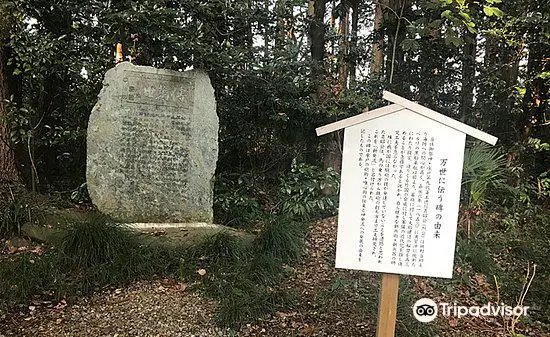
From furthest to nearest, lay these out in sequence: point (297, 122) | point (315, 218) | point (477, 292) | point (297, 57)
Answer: point (297, 122), point (297, 57), point (315, 218), point (477, 292)

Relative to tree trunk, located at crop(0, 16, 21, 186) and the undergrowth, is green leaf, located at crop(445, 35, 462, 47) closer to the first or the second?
the undergrowth

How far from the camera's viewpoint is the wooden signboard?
9.29ft

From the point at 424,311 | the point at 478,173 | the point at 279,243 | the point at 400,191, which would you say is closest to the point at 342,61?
the point at 478,173

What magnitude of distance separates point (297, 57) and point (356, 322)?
12.6 ft

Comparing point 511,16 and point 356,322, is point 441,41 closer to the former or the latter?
point 511,16

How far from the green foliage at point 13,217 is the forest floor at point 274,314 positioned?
1402 millimetres

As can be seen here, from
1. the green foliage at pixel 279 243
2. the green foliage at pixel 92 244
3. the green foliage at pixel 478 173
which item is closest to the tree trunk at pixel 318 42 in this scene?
the green foliage at pixel 478 173

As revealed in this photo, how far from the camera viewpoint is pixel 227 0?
5328mm

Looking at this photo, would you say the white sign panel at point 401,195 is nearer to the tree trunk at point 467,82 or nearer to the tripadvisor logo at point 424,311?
the tripadvisor logo at point 424,311

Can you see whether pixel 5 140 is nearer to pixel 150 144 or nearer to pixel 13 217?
pixel 13 217

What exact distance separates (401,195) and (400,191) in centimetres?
3

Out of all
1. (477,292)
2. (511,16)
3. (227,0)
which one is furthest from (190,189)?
(511,16)

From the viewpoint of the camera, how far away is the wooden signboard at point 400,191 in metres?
2.83

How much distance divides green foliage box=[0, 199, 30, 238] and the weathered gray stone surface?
705 millimetres
